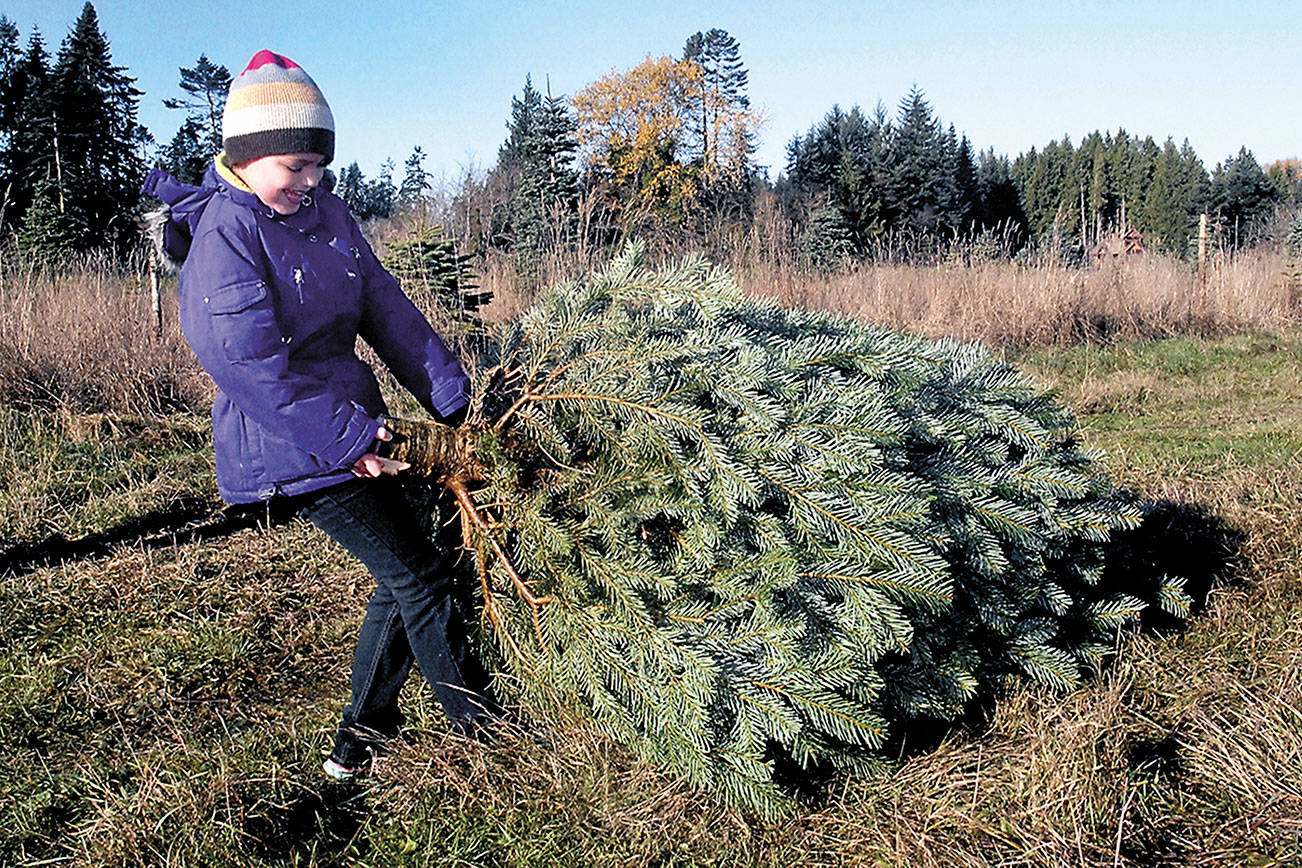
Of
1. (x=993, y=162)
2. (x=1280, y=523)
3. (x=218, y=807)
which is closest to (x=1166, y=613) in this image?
(x=1280, y=523)

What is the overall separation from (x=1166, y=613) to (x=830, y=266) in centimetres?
1062

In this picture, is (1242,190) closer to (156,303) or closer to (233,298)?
(156,303)

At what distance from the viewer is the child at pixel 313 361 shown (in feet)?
7.22

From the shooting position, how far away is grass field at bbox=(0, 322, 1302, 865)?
7.23 feet

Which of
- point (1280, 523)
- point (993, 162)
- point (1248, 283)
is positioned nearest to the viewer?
point (1280, 523)

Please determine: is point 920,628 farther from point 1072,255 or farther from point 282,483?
point 1072,255

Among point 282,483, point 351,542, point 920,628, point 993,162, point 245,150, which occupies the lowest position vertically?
point 920,628

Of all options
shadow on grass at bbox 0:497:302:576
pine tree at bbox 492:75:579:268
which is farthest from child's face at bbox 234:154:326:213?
pine tree at bbox 492:75:579:268

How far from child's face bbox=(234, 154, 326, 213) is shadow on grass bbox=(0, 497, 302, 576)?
2324mm

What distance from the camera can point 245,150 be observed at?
229 cm

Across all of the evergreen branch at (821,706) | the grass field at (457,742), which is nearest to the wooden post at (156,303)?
the grass field at (457,742)

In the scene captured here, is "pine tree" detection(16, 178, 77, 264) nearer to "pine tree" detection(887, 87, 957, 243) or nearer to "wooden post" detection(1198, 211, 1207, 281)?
"wooden post" detection(1198, 211, 1207, 281)

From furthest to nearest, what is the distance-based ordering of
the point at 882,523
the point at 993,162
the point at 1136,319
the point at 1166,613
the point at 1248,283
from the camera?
the point at 993,162, the point at 1248,283, the point at 1136,319, the point at 1166,613, the point at 882,523

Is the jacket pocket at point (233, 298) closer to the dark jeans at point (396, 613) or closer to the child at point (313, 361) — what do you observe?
the child at point (313, 361)
